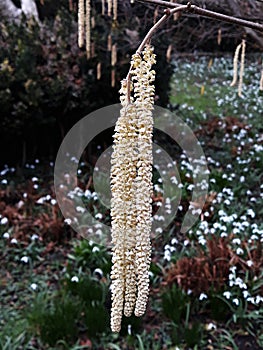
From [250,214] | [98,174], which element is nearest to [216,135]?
[98,174]

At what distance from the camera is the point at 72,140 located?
5180 millimetres

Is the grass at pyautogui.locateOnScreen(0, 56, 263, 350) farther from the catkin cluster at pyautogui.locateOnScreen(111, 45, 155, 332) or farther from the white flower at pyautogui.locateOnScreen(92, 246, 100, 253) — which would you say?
the catkin cluster at pyautogui.locateOnScreen(111, 45, 155, 332)

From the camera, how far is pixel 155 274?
11.3 ft

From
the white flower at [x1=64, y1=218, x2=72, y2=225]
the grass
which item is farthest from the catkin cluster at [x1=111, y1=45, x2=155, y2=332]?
the white flower at [x1=64, y1=218, x2=72, y2=225]

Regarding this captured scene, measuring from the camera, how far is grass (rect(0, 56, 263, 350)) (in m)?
2.89

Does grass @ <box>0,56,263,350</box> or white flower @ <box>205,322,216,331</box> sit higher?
grass @ <box>0,56,263,350</box>

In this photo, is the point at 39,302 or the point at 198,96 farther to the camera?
the point at 198,96

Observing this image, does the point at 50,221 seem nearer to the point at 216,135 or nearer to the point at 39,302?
the point at 39,302

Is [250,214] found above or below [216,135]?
below

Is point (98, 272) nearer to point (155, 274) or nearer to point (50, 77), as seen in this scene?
point (155, 274)

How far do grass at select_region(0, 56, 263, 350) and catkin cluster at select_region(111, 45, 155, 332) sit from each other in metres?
2.12

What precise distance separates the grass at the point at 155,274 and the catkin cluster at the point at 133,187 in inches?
83.5

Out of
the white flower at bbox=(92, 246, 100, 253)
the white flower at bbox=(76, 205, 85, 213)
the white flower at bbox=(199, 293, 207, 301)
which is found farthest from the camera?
the white flower at bbox=(76, 205, 85, 213)

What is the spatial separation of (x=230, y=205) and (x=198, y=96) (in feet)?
13.9
